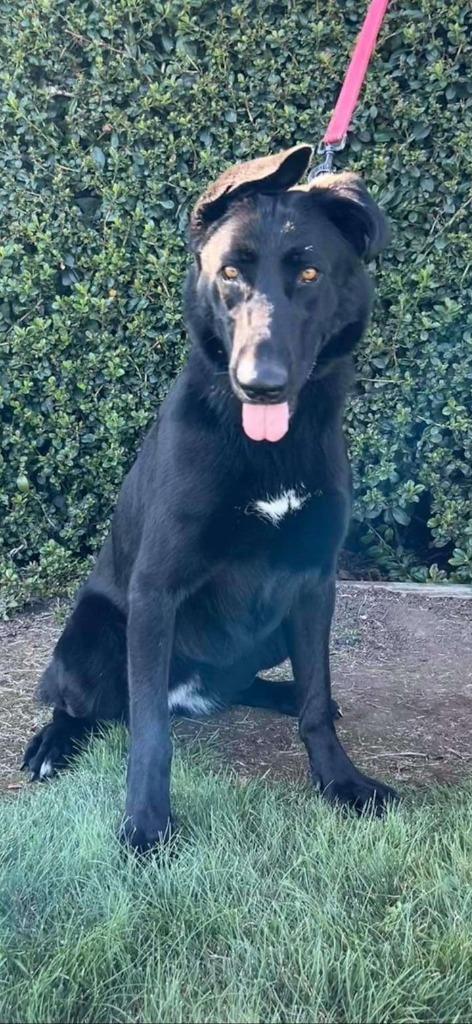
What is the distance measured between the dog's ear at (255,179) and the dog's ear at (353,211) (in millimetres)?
77

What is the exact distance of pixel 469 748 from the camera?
108 inches

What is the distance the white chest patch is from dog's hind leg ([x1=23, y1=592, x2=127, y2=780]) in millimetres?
648

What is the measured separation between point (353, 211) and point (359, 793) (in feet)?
4.57

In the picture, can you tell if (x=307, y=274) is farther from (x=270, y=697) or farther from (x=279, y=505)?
(x=270, y=697)

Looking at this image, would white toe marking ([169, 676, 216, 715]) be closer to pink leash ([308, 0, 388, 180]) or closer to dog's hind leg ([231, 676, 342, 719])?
dog's hind leg ([231, 676, 342, 719])

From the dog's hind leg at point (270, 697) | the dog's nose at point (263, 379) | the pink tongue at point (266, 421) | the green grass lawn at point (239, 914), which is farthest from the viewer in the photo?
the dog's hind leg at point (270, 697)

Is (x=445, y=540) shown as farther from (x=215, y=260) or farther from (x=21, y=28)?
(x=21, y=28)

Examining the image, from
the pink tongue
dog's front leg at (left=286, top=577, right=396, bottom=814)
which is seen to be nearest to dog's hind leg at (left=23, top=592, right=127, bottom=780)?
dog's front leg at (left=286, top=577, right=396, bottom=814)

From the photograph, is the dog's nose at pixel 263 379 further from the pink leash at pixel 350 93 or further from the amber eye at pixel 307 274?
the pink leash at pixel 350 93

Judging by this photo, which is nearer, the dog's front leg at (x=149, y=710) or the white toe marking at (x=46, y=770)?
the dog's front leg at (x=149, y=710)

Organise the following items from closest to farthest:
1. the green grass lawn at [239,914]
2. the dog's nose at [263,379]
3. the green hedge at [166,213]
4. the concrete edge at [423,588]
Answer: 1. the green grass lawn at [239,914]
2. the dog's nose at [263,379]
3. the green hedge at [166,213]
4. the concrete edge at [423,588]

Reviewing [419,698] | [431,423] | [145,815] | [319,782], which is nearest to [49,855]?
[145,815]

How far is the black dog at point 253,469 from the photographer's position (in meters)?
2.11

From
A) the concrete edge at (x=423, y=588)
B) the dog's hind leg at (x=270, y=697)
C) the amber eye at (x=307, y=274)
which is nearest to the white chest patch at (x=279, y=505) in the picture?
the amber eye at (x=307, y=274)
